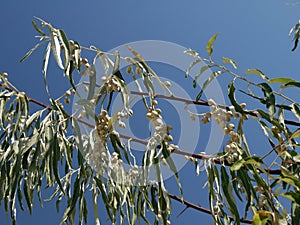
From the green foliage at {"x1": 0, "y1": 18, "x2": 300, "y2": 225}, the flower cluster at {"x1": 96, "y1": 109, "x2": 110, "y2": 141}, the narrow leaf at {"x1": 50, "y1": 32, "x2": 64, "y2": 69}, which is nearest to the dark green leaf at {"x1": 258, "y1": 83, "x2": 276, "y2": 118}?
the green foliage at {"x1": 0, "y1": 18, "x2": 300, "y2": 225}

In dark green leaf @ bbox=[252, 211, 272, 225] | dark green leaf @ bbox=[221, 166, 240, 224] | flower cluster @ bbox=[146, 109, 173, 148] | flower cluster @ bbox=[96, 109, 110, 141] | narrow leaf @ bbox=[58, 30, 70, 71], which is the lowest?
dark green leaf @ bbox=[252, 211, 272, 225]

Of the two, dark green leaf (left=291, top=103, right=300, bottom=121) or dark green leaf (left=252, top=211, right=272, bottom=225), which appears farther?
dark green leaf (left=291, top=103, right=300, bottom=121)

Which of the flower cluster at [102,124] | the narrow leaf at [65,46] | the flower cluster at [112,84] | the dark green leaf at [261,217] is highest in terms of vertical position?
the narrow leaf at [65,46]

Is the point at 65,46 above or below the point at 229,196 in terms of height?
above

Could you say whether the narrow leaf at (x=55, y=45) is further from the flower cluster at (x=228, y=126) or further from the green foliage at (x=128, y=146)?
the flower cluster at (x=228, y=126)

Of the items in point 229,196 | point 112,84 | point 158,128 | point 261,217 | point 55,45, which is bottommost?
point 261,217

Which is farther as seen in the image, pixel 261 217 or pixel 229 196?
pixel 229 196

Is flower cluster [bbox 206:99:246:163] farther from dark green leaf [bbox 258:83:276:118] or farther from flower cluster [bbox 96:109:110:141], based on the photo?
flower cluster [bbox 96:109:110:141]

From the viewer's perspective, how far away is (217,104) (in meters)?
1.18

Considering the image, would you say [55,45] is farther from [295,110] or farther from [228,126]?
[295,110]

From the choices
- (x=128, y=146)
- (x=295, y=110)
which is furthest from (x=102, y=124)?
(x=295, y=110)

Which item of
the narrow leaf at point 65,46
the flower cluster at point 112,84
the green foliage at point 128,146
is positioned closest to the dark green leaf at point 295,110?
the green foliage at point 128,146

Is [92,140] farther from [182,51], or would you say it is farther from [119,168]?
[182,51]

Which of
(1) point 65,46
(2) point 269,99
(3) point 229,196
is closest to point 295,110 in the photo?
(2) point 269,99
